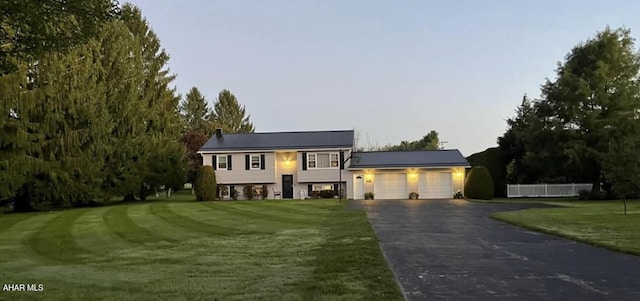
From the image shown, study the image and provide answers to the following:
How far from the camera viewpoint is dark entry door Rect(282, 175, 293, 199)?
39.5 m

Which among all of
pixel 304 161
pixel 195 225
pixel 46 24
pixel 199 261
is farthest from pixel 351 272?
pixel 304 161

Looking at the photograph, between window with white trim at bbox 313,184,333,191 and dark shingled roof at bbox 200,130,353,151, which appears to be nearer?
window with white trim at bbox 313,184,333,191

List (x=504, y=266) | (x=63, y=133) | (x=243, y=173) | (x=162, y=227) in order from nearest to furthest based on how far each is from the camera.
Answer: (x=504, y=266), (x=162, y=227), (x=63, y=133), (x=243, y=173)

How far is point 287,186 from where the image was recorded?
131 feet

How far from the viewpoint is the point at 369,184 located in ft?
128

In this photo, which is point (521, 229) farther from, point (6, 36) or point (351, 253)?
point (6, 36)

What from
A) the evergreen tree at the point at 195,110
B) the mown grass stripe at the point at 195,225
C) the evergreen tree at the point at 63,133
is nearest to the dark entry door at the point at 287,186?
the evergreen tree at the point at 63,133

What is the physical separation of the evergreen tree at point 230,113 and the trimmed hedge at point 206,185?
43509mm

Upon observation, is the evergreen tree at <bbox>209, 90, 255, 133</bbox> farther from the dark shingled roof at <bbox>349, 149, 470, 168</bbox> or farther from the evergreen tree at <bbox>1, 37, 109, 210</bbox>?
the evergreen tree at <bbox>1, 37, 109, 210</bbox>

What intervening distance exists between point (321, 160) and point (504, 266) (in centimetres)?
3037

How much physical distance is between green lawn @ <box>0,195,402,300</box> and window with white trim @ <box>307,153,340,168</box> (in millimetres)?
20283

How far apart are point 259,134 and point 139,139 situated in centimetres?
1057

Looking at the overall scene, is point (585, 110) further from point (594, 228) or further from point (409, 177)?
point (594, 228)

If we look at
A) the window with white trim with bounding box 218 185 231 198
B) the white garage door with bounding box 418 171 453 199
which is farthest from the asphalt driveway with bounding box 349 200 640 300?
the window with white trim with bounding box 218 185 231 198
